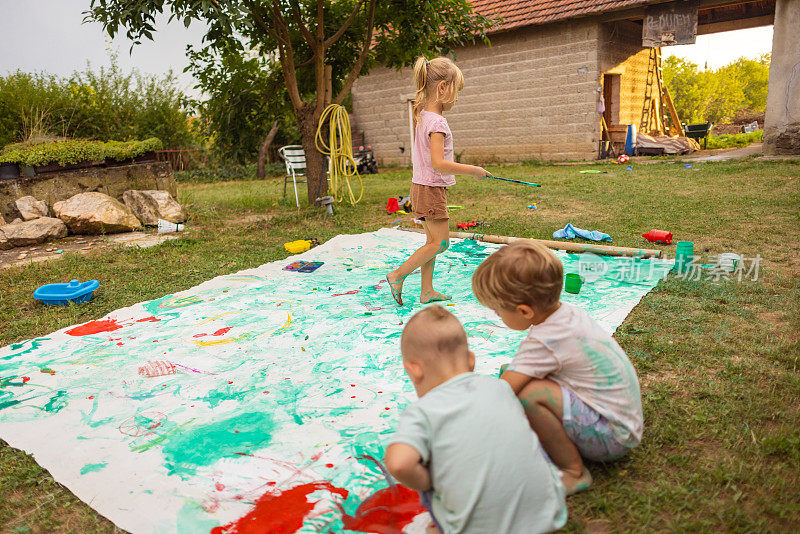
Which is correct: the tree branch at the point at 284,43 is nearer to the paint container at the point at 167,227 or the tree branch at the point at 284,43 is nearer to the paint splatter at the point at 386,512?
the paint container at the point at 167,227

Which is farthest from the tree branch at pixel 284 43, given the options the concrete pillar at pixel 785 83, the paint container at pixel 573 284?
the concrete pillar at pixel 785 83

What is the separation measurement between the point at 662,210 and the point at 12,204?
7.34m

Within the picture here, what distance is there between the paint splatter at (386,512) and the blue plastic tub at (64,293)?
3.10 m

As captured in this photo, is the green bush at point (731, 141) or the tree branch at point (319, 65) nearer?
the tree branch at point (319, 65)

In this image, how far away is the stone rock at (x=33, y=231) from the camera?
18.2 ft

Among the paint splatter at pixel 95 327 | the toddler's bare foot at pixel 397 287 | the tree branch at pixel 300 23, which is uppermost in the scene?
the tree branch at pixel 300 23

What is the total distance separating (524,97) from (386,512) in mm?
11987

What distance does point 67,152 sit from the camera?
650 centimetres

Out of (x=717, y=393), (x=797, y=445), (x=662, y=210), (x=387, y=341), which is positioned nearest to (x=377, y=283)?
(x=387, y=341)

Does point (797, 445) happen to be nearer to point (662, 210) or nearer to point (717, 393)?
point (717, 393)

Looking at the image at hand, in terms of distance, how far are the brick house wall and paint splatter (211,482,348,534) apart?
11202mm

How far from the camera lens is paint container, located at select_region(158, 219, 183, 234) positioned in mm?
6188

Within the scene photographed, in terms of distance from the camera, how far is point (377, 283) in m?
4.07

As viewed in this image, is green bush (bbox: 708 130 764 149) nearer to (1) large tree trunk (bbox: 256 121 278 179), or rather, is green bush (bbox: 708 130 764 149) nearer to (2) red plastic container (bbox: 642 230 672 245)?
(2) red plastic container (bbox: 642 230 672 245)
